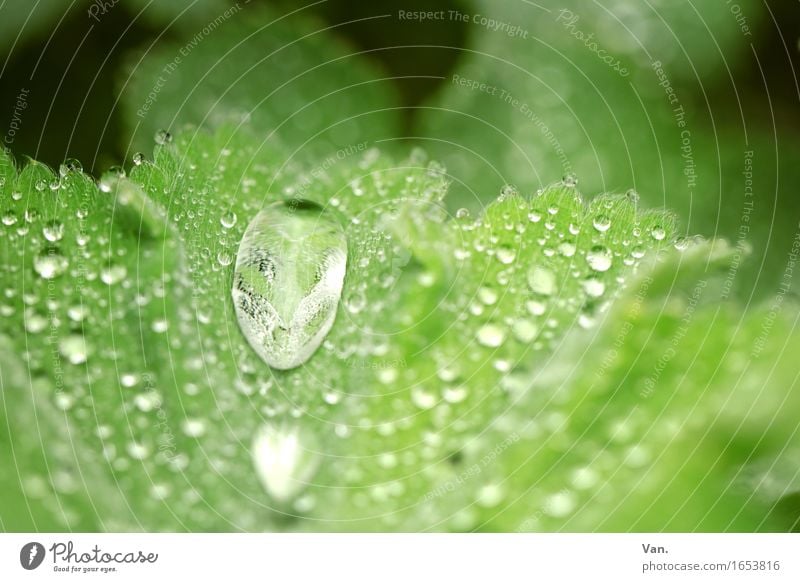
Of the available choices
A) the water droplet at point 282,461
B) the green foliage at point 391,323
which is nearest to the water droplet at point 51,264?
the green foliage at point 391,323

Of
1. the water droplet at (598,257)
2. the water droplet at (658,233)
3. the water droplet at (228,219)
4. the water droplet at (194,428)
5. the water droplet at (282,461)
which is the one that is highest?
the water droplet at (228,219)

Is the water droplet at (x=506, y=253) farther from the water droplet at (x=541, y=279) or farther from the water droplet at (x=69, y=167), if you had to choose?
the water droplet at (x=69, y=167)

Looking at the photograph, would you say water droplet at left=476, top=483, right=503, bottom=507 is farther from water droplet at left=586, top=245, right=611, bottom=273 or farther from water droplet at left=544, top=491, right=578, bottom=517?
water droplet at left=586, top=245, right=611, bottom=273

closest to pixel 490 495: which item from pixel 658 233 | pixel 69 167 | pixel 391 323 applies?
pixel 391 323

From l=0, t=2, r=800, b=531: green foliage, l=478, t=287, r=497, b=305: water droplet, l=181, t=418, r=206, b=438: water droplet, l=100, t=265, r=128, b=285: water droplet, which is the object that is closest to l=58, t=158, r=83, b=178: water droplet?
l=0, t=2, r=800, b=531: green foliage

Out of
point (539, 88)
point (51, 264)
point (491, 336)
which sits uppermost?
point (539, 88)

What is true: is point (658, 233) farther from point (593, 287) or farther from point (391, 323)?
point (391, 323)
